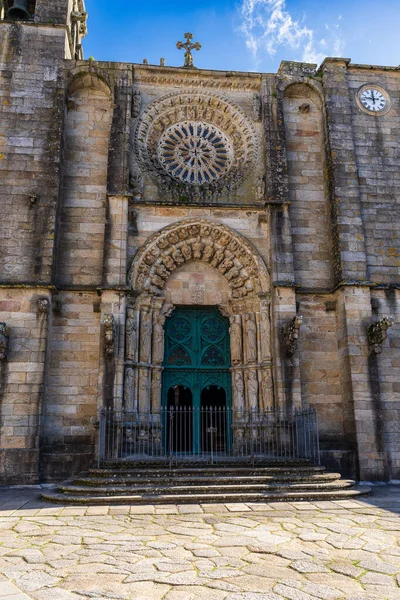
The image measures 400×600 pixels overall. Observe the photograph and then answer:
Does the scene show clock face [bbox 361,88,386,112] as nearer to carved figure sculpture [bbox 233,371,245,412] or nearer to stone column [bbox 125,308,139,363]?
carved figure sculpture [bbox 233,371,245,412]

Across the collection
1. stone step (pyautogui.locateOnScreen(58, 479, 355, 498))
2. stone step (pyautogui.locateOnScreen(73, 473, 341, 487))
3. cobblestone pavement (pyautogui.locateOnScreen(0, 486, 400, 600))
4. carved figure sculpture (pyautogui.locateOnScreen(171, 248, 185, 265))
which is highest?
carved figure sculpture (pyautogui.locateOnScreen(171, 248, 185, 265))

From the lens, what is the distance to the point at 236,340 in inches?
467

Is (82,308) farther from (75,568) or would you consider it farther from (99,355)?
(75,568)

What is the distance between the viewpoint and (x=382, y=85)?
1383 cm

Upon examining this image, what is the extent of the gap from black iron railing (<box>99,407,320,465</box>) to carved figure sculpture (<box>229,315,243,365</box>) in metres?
1.19

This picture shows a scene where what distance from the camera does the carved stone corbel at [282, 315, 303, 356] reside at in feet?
34.7

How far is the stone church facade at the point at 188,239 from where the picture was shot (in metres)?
10.6

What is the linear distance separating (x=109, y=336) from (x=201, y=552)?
6.06 metres

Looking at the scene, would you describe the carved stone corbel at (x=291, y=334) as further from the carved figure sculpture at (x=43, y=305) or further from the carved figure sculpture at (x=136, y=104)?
the carved figure sculpture at (x=136, y=104)

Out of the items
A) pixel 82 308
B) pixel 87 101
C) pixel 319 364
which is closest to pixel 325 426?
pixel 319 364

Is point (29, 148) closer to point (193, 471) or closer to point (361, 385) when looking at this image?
point (193, 471)

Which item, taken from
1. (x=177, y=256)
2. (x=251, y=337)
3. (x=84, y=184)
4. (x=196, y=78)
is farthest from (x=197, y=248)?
(x=196, y=78)

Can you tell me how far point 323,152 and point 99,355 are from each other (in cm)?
772

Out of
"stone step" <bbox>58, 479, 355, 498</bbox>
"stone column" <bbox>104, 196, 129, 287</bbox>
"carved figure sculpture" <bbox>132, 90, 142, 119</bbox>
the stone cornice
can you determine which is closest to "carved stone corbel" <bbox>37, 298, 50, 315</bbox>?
"stone column" <bbox>104, 196, 129, 287</bbox>
